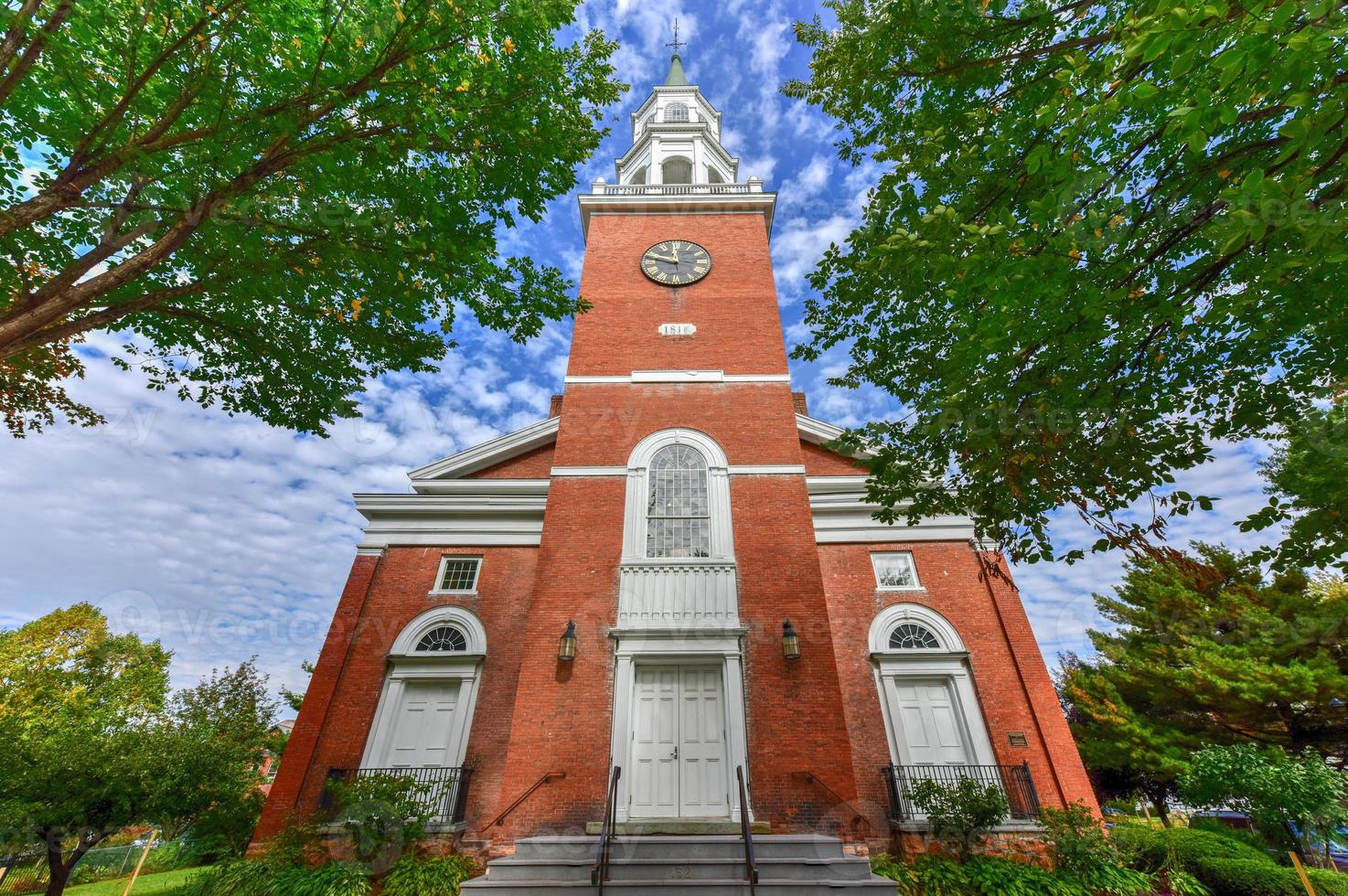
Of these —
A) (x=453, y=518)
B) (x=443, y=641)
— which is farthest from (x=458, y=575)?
(x=443, y=641)

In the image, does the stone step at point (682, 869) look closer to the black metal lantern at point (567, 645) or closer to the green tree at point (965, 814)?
the green tree at point (965, 814)

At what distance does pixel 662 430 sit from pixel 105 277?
25.8 feet

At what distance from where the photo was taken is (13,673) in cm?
2328

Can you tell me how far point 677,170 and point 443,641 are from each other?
14.9 meters

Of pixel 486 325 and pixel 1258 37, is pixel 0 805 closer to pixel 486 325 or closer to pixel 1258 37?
pixel 486 325

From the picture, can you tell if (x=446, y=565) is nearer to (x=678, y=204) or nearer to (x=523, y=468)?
(x=523, y=468)

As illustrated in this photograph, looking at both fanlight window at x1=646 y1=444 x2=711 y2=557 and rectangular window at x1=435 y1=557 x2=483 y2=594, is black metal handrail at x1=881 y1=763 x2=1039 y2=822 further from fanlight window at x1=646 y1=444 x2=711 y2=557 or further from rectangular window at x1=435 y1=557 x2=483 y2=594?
rectangular window at x1=435 y1=557 x2=483 y2=594

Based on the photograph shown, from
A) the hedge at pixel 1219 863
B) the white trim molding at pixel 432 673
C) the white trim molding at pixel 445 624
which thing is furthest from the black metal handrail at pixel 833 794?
the white trim molding at pixel 445 624

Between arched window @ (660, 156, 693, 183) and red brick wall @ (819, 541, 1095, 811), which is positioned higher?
arched window @ (660, 156, 693, 183)

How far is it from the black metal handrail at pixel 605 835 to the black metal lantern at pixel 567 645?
175 centimetres

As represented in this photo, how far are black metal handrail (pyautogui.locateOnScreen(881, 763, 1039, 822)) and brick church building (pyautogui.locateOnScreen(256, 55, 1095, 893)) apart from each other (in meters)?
0.03

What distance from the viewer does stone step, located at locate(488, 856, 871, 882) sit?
6.22m

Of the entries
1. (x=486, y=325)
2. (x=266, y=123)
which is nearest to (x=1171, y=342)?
(x=486, y=325)

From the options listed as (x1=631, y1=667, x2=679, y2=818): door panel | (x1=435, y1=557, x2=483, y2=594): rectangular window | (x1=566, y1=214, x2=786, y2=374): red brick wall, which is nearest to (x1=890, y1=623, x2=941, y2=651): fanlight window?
(x1=631, y1=667, x2=679, y2=818): door panel
